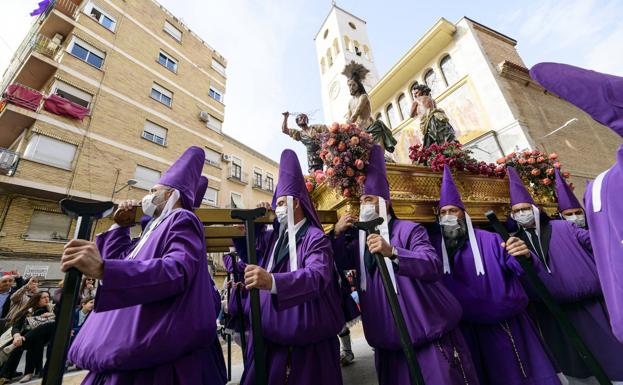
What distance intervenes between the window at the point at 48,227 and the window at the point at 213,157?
9.08 metres

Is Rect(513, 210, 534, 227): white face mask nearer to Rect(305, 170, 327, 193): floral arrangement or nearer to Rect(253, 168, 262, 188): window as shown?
Rect(305, 170, 327, 193): floral arrangement

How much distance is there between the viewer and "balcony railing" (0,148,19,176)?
1162 centimetres

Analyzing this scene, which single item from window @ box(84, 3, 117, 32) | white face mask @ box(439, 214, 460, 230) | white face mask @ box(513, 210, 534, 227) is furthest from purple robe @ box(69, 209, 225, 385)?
window @ box(84, 3, 117, 32)

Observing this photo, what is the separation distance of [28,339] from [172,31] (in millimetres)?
23539

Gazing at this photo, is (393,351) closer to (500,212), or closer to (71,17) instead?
(500,212)

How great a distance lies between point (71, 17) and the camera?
15.8 m

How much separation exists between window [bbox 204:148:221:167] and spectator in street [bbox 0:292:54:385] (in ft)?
50.7

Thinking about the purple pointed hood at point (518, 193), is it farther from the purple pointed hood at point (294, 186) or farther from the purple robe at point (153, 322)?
the purple robe at point (153, 322)

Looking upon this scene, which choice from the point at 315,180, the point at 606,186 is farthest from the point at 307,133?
the point at 606,186

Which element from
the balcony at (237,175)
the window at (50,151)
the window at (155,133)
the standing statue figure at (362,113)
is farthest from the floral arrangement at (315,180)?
the balcony at (237,175)

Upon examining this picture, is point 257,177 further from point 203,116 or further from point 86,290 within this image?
point 86,290

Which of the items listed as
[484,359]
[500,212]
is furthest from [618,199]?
[500,212]

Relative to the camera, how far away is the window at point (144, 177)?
1563 cm

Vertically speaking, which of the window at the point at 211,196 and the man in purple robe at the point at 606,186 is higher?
the window at the point at 211,196
